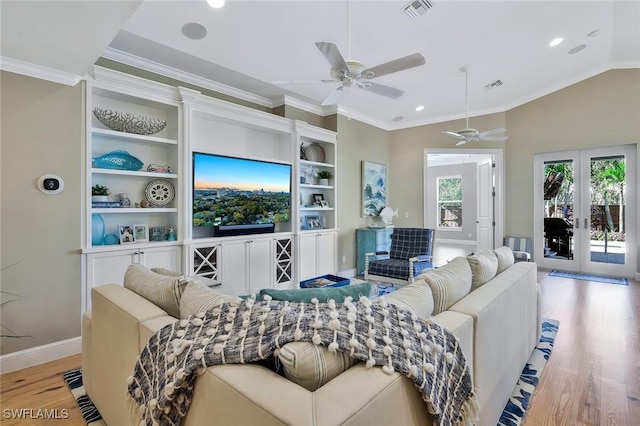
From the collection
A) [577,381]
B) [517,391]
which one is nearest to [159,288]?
[517,391]

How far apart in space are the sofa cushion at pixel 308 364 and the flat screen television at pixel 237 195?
2.97 m

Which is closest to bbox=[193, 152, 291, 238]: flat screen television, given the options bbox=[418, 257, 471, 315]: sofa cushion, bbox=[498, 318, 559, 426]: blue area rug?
bbox=[418, 257, 471, 315]: sofa cushion

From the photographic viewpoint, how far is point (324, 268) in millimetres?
5039

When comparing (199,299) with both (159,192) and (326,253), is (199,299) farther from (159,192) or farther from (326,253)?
(326,253)

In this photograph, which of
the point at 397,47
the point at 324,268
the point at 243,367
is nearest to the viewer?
the point at 243,367

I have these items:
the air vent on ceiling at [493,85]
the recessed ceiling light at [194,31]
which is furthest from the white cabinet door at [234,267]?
the air vent on ceiling at [493,85]

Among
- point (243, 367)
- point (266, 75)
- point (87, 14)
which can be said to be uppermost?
point (266, 75)

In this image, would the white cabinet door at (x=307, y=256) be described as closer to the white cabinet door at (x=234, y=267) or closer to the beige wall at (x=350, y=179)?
the beige wall at (x=350, y=179)

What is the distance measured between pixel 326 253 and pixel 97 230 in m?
3.10

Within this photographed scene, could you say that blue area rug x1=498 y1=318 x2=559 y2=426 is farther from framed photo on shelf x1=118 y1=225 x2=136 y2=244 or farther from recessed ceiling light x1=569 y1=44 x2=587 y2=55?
recessed ceiling light x1=569 y1=44 x2=587 y2=55

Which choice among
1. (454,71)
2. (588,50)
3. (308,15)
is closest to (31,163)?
(308,15)

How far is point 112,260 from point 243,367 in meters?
2.65

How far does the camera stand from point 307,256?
4.76 meters

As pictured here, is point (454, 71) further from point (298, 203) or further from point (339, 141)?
point (298, 203)
